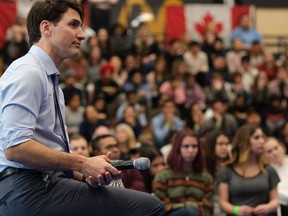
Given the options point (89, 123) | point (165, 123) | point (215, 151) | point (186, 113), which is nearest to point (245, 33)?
point (186, 113)

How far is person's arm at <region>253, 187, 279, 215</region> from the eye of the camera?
20.5 ft

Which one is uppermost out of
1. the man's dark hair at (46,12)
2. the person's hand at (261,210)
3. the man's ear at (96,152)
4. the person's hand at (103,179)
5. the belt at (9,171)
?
the man's dark hair at (46,12)

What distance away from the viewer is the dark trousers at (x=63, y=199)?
3189 mm

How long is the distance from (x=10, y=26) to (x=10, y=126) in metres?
9.75

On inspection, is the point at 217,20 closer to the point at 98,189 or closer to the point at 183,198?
the point at 183,198

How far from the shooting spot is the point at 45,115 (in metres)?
3.26

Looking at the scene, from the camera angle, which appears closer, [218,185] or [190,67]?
[218,185]

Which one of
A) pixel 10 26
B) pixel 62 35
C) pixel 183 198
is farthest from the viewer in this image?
pixel 10 26

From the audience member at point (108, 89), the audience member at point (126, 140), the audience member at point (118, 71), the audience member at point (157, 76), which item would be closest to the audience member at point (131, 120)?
the audience member at point (126, 140)

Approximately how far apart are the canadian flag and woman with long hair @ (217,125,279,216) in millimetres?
8209

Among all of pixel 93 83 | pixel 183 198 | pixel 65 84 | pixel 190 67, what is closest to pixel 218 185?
pixel 183 198

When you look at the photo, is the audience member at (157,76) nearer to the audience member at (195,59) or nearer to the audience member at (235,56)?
the audience member at (195,59)

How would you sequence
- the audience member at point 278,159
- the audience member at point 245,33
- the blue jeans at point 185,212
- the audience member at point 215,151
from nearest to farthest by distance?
1. the blue jeans at point 185,212
2. the audience member at point 278,159
3. the audience member at point 215,151
4. the audience member at point 245,33

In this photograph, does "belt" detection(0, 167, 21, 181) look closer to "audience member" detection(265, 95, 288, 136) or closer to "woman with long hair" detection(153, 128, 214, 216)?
"woman with long hair" detection(153, 128, 214, 216)
